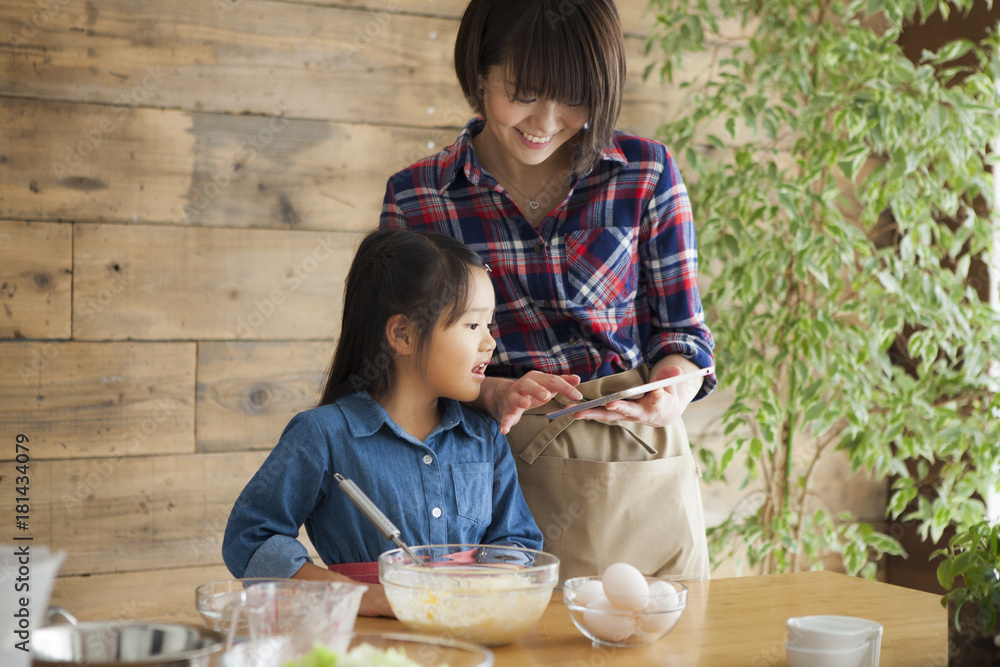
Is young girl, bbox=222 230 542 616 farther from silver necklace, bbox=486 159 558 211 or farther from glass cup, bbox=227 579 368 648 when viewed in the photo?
Result: glass cup, bbox=227 579 368 648

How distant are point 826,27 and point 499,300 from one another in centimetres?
143

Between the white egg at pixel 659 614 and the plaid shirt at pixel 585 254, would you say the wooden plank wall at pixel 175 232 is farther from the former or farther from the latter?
the white egg at pixel 659 614

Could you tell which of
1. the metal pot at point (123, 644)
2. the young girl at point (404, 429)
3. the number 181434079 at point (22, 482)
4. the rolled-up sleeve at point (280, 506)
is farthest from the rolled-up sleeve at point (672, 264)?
the number 181434079 at point (22, 482)

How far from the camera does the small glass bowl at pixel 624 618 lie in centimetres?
88

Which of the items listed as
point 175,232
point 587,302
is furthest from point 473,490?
point 175,232

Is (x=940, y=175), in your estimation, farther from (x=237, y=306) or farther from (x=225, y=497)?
(x=225, y=497)

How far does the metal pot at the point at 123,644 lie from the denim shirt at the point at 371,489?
41 centimetres

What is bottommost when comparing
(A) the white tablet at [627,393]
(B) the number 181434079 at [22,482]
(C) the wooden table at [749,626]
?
(B) the number 181434079 at [22,482]

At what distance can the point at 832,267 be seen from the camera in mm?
2295

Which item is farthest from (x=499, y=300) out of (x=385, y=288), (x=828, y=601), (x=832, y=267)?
(x=832, y=267)

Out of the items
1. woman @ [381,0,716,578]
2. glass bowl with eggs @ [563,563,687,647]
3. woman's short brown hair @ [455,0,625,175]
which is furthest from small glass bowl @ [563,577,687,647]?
woman's short brown hair @ [455,0,625,175]

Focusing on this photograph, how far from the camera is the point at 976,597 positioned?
2.79 feet

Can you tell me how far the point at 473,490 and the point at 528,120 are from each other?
55 cm

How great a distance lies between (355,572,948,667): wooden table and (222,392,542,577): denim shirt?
19 centimetres
